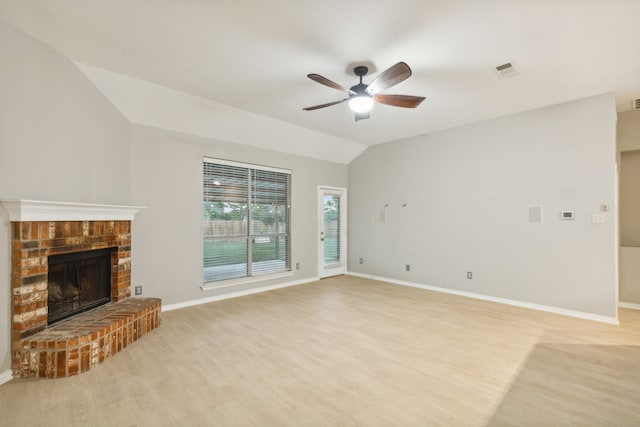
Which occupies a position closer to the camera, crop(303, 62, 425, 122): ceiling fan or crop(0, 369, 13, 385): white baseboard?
crop(0, 369, 13, 385): white baseboard

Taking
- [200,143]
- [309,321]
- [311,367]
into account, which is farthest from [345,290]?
[200,143]

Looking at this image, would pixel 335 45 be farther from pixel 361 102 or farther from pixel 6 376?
pixel 6 376

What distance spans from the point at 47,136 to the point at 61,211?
0.71 m

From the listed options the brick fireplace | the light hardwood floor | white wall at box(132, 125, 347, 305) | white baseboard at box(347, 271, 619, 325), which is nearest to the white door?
white baseboard at box(347, 271, 619, 325)

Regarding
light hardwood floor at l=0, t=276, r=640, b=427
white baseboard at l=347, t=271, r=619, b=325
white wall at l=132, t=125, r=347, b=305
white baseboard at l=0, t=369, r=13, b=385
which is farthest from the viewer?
white wall at l=132, t=125, r=347, b=305

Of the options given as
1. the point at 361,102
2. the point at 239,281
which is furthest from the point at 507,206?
the point at 239,281

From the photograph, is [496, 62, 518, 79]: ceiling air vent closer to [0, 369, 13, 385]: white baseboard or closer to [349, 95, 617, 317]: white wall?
[349, 95, 617, 317]: white wall

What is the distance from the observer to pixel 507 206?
15.2ft

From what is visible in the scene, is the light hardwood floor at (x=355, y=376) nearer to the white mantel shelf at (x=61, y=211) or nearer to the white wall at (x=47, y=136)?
the white wall at (x=47, y=136)

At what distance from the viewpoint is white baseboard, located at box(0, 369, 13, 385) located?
2363 mm

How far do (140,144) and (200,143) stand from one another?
834 millimetres

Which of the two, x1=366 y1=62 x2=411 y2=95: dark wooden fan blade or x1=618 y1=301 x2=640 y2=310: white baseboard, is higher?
x1=366 y1=62 x2=411 y2=95: dark wooden fan blade

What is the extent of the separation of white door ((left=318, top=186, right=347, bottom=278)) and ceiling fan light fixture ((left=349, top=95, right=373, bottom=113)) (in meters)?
3.32

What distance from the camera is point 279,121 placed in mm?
4910
